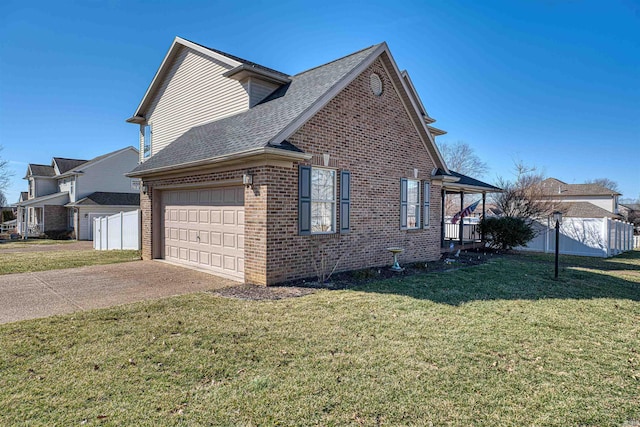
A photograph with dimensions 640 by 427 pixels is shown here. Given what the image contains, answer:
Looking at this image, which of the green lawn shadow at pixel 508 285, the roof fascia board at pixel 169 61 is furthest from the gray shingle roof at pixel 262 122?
the green lawn shadow at pixel 508 285

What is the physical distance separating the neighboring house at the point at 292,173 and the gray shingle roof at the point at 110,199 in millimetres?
19364

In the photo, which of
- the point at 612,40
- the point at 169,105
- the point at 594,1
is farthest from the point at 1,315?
the point at 612,40

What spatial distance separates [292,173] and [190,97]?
8248mm

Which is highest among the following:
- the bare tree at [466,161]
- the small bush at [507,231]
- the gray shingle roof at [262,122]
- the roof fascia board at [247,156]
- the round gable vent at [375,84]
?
the bare tree at [466,161]

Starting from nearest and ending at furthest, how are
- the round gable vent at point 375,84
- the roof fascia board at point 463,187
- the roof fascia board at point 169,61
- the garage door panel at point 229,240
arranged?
1. the garage door panel at point 229,240
2. the round gable vent at point 375,84
3. the roof fascia board at point 169,61
4. the roof fascia board at point 463,187

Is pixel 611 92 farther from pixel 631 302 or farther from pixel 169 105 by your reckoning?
pixel 169 105

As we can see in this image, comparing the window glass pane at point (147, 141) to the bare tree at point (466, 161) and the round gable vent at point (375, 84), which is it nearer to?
the round gable vent at point (375, 84)

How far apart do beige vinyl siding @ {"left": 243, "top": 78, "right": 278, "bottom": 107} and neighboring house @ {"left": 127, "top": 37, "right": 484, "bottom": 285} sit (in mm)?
38

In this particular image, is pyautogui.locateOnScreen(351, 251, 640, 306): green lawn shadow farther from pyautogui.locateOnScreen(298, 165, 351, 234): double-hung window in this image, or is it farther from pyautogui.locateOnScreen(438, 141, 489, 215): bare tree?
pyautogui.locateOnScreen(438, 141, 489, 215): bare tree

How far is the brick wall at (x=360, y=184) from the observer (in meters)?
8.11

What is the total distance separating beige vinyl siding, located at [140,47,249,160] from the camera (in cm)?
1238

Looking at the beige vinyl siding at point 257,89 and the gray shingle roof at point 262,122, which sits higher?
the beige vinyl siding at point 257,89

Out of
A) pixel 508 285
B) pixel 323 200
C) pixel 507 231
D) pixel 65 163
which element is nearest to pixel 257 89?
pixel 323 200

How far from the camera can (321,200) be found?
29.3 feet
